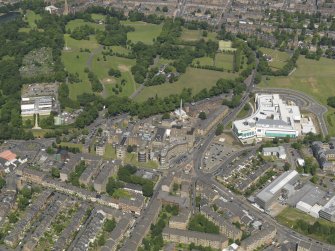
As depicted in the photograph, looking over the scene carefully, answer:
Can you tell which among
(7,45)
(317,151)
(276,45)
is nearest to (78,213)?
(317,151)

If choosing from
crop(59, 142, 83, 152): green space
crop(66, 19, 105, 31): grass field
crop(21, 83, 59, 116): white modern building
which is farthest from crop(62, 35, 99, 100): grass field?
crop(59, 142, 83, 152): green space

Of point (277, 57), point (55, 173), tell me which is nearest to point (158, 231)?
point (55, 173)

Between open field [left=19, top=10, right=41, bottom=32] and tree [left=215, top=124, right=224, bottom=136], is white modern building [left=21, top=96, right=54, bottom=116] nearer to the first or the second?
tree [left=215, top=124, right=224, bottom=136]

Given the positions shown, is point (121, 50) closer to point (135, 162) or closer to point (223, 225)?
point (135, 162)

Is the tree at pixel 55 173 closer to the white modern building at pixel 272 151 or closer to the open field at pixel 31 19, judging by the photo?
the white modern building at pixel 272 151

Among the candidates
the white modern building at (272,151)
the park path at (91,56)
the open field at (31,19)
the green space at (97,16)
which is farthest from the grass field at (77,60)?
the white modern building at (272,151)

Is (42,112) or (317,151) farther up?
(317,151)

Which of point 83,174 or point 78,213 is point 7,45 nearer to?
point 83,174
